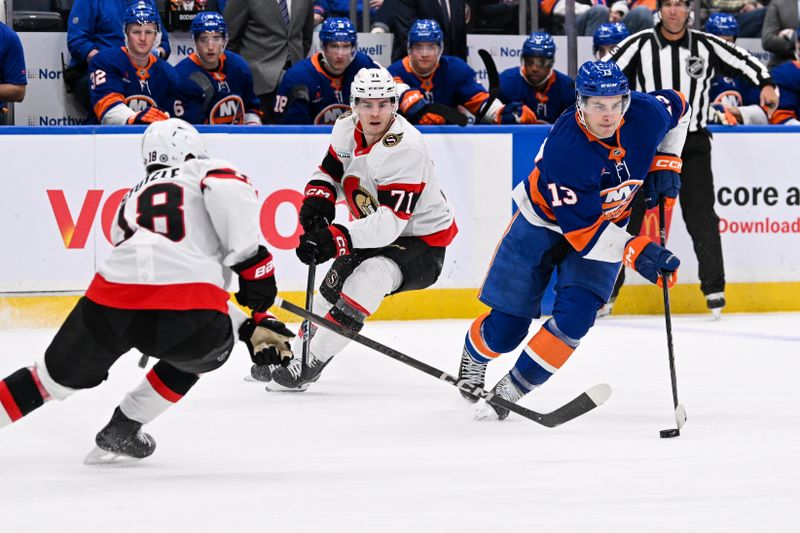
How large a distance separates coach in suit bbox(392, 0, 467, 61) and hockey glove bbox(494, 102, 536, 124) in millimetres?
793

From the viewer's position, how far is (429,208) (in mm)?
4641

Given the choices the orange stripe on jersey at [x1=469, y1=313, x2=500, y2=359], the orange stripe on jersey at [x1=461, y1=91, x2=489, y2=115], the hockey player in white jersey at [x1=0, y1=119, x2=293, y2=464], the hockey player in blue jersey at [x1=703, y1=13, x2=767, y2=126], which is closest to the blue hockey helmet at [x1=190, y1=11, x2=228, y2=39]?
the orange stripe on jersey at [x1=461, y1=91, x2=489, y2=115]

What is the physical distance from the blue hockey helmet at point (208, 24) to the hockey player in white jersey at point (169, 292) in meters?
3.35

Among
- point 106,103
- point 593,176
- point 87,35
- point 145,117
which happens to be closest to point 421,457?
point 593,176

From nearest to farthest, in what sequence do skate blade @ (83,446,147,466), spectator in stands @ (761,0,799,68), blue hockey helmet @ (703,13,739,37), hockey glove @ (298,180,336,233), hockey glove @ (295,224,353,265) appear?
skate blade @ (83,446,147,466)
hockey glove @ (295,224,353,265)
hockey glove @ (298,180,336,233)
blue hockey helmet @ (703,13,739,37)
spectator in stands @ (761,0,799,68)

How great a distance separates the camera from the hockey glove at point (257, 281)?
3.21 meters

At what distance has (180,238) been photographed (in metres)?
3.18

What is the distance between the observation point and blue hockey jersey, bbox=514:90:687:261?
12.6ft

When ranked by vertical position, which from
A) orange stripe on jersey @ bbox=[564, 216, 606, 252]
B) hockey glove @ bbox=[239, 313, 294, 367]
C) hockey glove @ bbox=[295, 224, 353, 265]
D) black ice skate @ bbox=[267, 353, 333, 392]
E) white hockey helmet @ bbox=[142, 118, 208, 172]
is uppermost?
white hockey helmet @ bbox=[142, 118, 208, 172]

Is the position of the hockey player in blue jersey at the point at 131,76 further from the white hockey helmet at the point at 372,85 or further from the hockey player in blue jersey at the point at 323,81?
the white hockey helmet at the point at 372,85

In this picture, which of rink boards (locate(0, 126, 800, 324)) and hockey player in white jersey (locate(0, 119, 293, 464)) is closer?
hockey player in white jersey (locate(0, 119, 293, 464))

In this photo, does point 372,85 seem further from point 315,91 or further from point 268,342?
point 315,91

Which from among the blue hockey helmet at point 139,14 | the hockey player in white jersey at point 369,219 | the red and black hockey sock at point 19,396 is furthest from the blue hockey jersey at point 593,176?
the blue hockey helmet at point 139,14

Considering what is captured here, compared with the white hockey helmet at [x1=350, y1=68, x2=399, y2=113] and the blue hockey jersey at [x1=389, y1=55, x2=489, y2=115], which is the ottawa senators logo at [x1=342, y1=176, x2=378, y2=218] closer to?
the white hockey helmet at [x1=350, y1=68, x2=399, y2=113]
